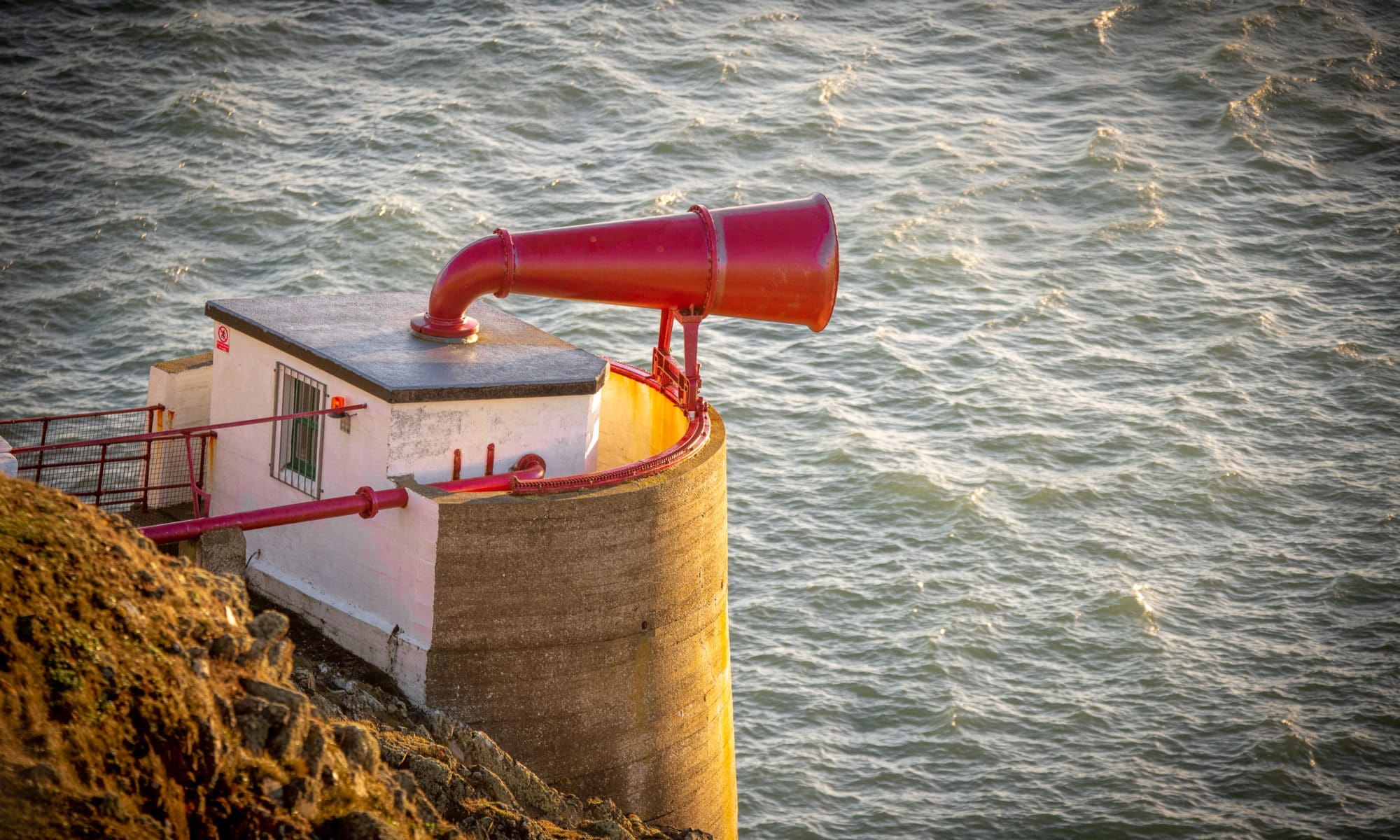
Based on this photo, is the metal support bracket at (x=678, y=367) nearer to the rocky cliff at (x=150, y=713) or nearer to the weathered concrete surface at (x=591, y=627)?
the weathered concrete surface at (x=591, y=627)

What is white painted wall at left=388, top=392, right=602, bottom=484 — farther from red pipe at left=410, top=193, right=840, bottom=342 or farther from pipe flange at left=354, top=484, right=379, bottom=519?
red pipe at left=410, top=193, right=840, bottom=342

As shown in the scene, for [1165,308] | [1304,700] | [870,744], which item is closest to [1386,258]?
[1165,308]

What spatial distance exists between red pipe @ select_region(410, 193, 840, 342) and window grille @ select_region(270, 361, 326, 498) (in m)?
1.48

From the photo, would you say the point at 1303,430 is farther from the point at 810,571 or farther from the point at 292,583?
the point at 292,583

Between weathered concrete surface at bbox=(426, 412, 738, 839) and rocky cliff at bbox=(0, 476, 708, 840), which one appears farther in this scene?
weathered concrete surface at bbox=(426, 412, 738, 839)

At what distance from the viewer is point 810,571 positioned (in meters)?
28.3

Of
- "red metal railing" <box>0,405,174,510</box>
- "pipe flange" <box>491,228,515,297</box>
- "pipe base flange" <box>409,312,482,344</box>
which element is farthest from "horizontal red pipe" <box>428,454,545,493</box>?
"red metal railing" <box>0,405,174,510</box>

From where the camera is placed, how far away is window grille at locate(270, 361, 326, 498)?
15.6m

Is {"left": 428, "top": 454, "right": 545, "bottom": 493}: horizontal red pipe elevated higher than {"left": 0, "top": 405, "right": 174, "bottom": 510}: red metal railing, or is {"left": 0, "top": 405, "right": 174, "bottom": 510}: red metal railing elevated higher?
{"left": 428, "top": 454, "right": 545, "bottom": 493}: horizontal red pipe

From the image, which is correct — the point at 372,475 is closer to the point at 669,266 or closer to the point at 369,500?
the point at 369,500

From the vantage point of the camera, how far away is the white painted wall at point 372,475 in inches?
571

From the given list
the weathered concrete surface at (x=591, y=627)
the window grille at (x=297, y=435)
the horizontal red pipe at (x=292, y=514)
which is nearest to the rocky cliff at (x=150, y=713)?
the horizontal red pipe at (x=292, y=514)

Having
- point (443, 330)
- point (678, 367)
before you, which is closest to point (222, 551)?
point (443, 330)

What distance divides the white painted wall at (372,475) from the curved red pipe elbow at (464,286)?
150 cm
